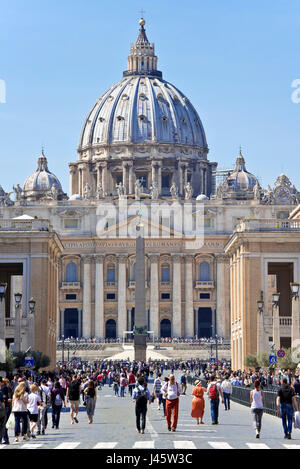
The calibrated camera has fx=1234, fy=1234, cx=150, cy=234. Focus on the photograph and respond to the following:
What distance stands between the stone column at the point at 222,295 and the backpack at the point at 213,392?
330ft

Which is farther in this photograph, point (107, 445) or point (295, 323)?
point (295, 323)

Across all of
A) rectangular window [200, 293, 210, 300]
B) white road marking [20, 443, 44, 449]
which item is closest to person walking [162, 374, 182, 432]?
white road marking [20, 443, 44, 449]

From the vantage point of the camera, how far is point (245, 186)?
527 feet

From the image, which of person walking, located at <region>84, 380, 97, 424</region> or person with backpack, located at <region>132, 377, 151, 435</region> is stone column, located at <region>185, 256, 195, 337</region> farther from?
person with backpack, located at <region>132, 377, 151, 435</region>

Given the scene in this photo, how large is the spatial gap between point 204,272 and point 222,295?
4.35 metres

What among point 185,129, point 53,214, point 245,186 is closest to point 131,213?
point 53,214

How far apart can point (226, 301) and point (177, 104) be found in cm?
4719

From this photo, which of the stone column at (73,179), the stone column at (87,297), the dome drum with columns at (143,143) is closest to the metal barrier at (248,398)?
the stone column at (87,297)

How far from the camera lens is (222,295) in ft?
459

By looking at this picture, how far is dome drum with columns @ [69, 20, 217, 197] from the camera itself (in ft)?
551

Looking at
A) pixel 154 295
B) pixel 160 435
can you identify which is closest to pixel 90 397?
pixel 160 435

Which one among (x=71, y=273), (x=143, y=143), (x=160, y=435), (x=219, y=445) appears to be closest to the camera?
A: (x=219, y=445)

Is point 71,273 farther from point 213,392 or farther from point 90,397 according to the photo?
point 213,392
